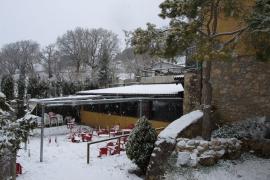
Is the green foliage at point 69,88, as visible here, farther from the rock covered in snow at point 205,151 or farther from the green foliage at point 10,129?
the green foliage at point 10,129

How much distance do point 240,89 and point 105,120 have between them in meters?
12.8

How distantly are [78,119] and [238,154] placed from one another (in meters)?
18.1

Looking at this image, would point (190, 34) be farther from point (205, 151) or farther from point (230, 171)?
point (230, 171)

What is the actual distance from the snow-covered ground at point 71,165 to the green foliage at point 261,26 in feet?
19.0

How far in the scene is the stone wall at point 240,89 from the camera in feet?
40.0

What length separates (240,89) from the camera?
12805 mm

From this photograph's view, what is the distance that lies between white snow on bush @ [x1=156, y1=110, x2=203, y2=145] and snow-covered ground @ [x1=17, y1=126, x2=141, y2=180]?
1775 mm

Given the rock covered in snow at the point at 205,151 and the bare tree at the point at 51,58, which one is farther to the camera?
the bare tree at the point at 51,58

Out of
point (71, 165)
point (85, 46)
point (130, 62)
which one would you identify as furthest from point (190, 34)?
point (85, 46)

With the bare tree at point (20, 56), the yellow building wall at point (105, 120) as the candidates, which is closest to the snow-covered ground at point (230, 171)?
the yellow building wall at point (105, 120)

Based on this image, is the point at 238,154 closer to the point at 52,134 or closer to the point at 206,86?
the point at 206,86

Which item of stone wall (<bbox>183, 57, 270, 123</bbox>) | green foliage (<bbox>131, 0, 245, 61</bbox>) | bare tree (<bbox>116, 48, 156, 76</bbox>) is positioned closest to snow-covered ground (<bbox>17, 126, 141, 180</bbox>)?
stone wall (<bbox>183, 57, 270, 123</bbox>)

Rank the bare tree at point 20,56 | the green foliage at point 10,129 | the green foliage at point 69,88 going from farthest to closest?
the bare tree at point 20,56 < the green foliage at point 69,88 < the green foliage at point 10,129

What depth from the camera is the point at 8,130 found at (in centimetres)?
556
